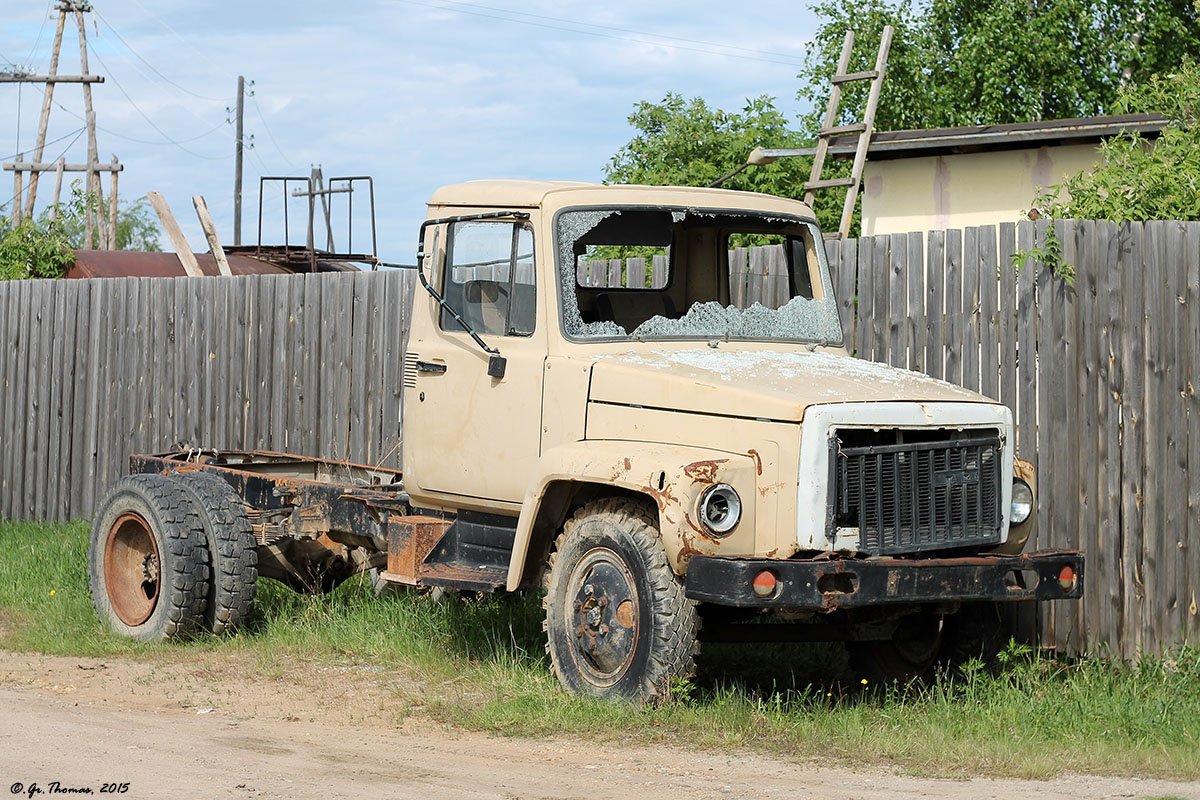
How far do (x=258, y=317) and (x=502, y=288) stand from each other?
5.19m

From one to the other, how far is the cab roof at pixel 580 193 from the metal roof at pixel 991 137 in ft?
25.2

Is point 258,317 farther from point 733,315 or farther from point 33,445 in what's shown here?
point 733,315

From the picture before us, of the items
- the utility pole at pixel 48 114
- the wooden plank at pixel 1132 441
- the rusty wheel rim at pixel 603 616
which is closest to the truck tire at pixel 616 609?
the rusty wheel rim at pixel 603 616

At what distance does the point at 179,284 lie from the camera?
12.4 meters

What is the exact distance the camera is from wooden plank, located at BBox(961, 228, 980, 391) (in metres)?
7.92

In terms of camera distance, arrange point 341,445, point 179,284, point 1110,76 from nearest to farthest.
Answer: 1. point 341,445
2. point 179,284
3. point 1110,76

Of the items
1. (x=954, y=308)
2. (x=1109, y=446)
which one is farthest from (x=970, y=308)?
(x=1109, y=446)

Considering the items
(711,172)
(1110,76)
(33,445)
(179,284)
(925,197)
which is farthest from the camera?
(1110,76)

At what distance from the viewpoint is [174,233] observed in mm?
16297

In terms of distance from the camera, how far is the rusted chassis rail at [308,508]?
804 centimetres

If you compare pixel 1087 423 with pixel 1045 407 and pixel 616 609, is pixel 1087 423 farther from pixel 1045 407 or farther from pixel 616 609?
pixel 616 609

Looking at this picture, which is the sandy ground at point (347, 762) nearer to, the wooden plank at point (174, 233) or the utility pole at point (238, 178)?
the wooden plank at point (174, 233)

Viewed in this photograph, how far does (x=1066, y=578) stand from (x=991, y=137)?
→ 36.5ft

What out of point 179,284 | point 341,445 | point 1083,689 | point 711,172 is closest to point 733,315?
point 1083,689
